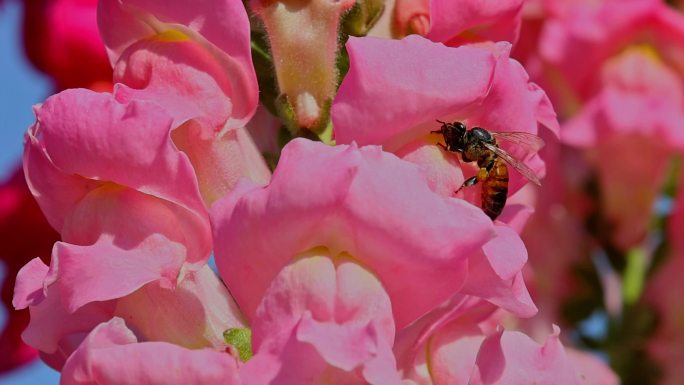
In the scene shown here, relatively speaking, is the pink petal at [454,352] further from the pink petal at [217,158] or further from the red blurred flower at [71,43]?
the red blurred flower at [71,43]

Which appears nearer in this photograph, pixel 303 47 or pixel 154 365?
pixel 154 365

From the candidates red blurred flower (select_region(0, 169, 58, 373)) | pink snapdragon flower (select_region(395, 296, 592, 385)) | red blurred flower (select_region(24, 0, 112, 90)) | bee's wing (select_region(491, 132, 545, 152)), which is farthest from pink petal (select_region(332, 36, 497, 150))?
red blurred flower (select_region(24, 0, 112, 90))

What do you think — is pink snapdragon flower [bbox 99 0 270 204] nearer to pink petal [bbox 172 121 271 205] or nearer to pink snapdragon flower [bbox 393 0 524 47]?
pink petal [bbox 172 121 271 205]

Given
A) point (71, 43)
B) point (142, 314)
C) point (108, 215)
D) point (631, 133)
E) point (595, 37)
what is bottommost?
point (631, 133)

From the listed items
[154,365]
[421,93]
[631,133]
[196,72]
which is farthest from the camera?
[631,133]

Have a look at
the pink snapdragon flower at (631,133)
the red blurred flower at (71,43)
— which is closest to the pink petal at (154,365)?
the red blurred flower at (71,43)

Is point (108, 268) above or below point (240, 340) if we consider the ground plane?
above

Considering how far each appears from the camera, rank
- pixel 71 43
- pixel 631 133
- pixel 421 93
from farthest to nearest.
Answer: pixel 631 133
pixel 71 43
pixel 421 93

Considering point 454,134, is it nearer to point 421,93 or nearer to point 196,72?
point 421,93

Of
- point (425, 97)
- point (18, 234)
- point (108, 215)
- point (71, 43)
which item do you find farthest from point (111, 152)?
point (71, 43)
